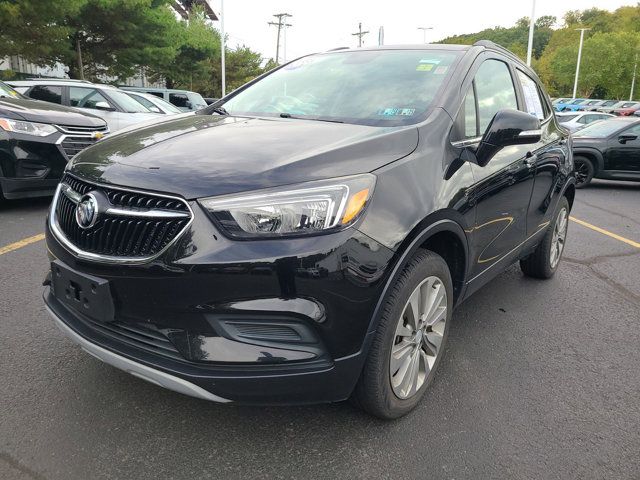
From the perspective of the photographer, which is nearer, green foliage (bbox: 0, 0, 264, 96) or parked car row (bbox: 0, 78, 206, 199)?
parked car row (bbox: 0, 78, 206, 199)

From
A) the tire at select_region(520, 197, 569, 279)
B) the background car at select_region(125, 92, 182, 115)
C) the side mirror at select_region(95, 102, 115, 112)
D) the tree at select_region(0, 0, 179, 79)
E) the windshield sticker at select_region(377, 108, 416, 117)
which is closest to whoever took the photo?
the windshield sticker at select_region(377, 108, 416, 117)

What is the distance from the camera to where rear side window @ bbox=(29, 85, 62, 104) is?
998cm

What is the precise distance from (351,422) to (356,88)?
6.02ft

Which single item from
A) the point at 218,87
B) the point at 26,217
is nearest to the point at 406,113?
the point at 26,217

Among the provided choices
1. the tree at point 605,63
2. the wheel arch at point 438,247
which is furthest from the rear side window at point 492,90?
the tree at point 605,63

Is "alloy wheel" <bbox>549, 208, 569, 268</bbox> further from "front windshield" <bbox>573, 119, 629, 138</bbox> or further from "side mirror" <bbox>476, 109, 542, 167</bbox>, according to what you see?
"front windshield" <bbox>573, 119, 629, 138</bbox>

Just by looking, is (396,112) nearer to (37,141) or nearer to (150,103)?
(37,141)

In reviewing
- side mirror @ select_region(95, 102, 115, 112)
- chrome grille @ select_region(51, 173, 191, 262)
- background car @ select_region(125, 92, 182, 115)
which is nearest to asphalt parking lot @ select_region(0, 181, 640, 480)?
chrome grille @ select_region(51, 173, 191, 262)

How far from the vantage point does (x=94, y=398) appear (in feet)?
8.16

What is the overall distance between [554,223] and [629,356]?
1.37 m

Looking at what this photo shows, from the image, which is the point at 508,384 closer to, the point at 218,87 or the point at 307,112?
the point at 307,112

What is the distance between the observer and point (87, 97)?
407 inches

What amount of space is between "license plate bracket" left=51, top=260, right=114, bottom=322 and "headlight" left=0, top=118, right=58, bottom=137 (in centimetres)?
393

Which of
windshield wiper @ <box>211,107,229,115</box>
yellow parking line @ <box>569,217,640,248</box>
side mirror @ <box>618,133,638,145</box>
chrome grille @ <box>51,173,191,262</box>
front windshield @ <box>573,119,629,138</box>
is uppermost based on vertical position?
windshield wiper @ <box>211,107,229,115</box>
